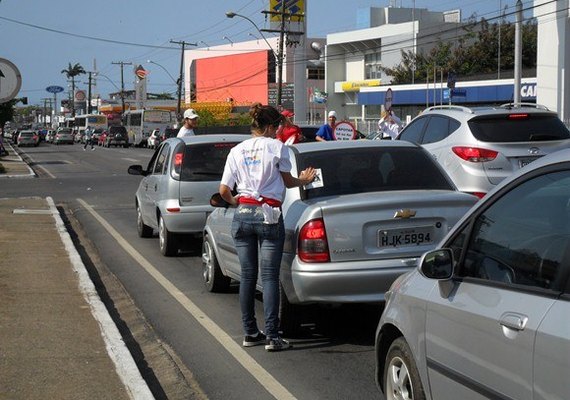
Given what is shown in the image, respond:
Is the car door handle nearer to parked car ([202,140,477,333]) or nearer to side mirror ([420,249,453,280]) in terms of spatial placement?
side mirror ([420,249,453,280])

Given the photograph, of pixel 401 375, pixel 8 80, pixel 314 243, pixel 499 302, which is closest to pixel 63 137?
pixel 8 80

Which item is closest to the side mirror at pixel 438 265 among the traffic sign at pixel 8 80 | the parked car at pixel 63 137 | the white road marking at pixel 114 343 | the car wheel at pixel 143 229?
the white road marking at pixel 114 343

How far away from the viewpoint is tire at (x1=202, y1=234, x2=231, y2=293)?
8891 mm

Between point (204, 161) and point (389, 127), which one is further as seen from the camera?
point (389, 127)

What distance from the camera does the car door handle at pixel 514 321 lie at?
3.29m

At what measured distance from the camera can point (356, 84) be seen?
71.3 metres

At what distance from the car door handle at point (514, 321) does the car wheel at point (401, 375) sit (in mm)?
964

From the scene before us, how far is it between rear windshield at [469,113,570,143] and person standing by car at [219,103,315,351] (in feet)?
17.0

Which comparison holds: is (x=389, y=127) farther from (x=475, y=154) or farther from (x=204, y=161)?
(x=204, y=161)

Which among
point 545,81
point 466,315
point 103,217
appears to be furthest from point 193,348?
point 545,81

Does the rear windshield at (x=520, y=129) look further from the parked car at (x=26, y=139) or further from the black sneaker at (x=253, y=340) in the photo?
the parked car at (x=26, y=139)

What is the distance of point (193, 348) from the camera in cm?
694

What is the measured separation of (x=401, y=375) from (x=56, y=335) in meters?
3.67

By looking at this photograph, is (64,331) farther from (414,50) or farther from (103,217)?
(414,50)
